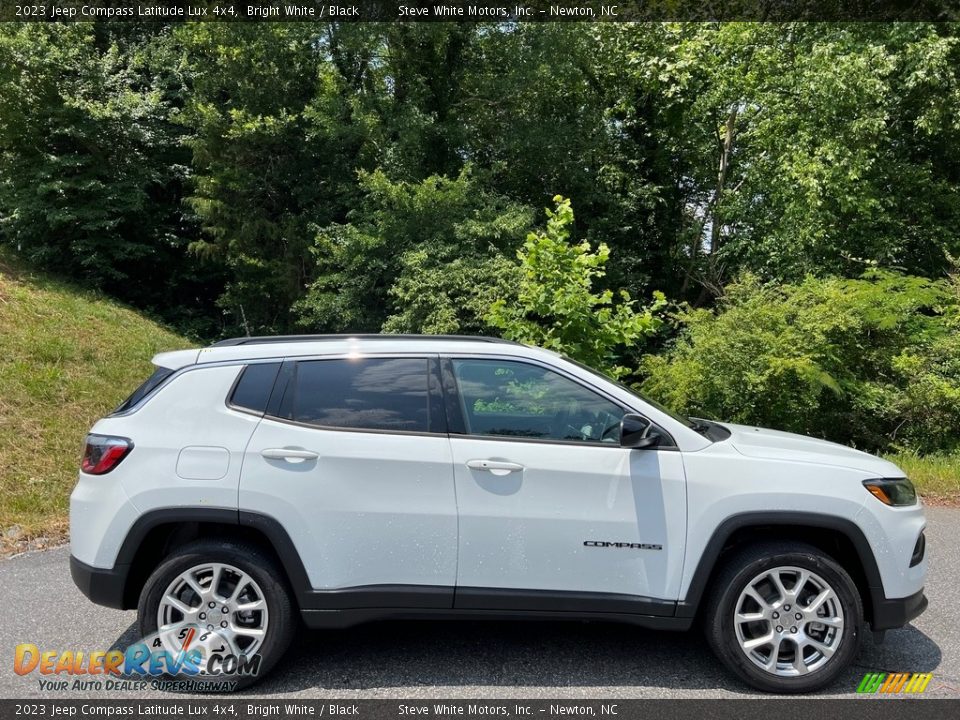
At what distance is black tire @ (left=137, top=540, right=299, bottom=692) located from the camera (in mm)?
3730

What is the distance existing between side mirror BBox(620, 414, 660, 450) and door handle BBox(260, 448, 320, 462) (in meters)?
1.57

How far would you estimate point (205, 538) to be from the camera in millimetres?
3861

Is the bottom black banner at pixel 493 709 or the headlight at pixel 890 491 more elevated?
the headlight at pixel 890 491

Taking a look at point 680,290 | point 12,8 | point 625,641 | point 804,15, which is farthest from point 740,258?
point 12,8

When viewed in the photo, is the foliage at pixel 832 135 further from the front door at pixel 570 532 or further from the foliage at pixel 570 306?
the front door at pixel 570 532

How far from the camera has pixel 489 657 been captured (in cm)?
411

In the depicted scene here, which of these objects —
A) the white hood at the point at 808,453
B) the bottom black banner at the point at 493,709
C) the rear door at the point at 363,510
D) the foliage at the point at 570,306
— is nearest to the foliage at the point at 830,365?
the foliage at the point at 570,306

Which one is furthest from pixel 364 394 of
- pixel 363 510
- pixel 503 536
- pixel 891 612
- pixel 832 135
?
pixel 832 135

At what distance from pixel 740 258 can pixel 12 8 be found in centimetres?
1847

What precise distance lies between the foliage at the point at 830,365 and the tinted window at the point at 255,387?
25.2 feet

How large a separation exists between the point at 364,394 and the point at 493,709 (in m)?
1.71

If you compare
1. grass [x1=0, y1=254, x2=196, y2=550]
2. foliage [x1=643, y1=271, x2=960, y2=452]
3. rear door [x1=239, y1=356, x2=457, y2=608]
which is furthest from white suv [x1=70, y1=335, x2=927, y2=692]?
foliage [x1=643, y1=271, x2=960, y2=452]

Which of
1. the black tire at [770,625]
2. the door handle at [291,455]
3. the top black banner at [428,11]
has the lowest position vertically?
the black tire at [770,625]

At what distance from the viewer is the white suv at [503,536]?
3719 millimetres
